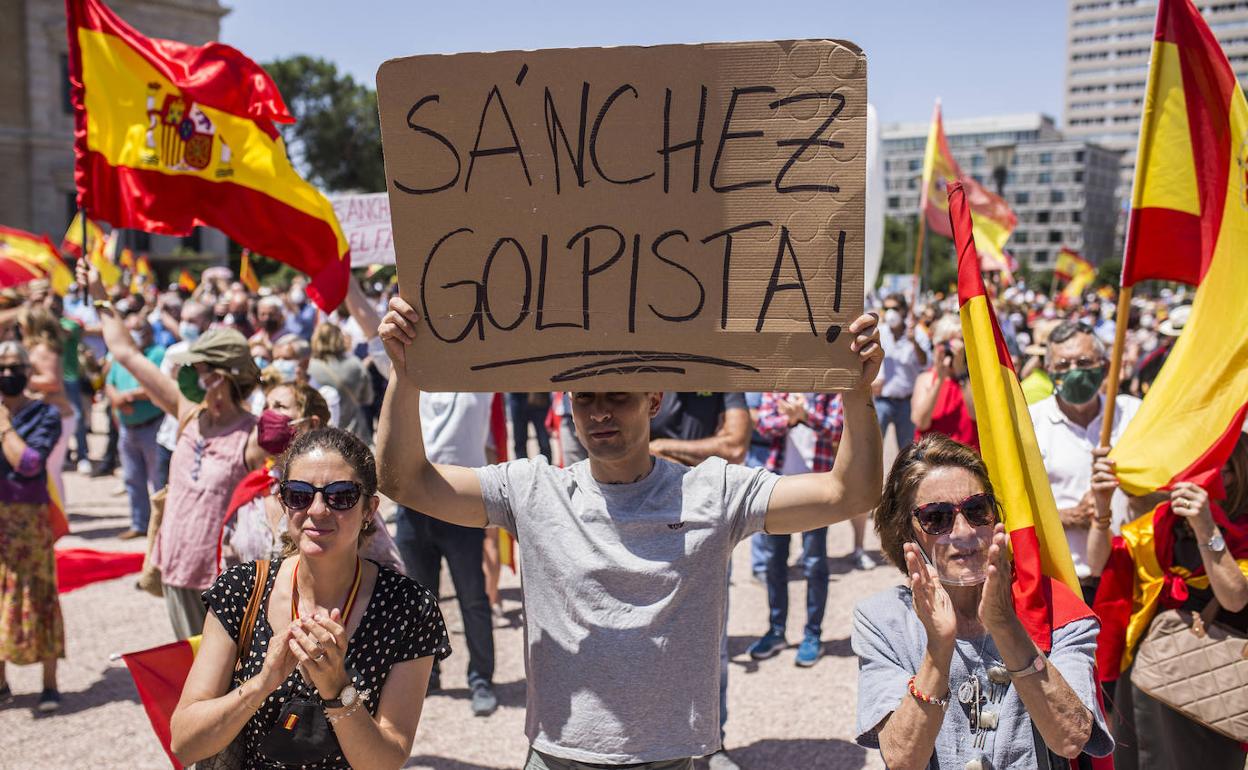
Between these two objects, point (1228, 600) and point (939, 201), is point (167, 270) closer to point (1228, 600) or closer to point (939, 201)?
point (939, 201)

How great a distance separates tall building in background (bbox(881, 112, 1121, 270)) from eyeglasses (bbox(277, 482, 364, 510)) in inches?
5480

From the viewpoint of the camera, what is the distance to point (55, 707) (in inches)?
210

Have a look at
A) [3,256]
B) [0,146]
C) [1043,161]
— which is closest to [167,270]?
[0,146]

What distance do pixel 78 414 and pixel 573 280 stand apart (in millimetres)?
10621

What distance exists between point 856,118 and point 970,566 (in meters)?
0.97

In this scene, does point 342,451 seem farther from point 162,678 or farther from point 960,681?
point 960,681

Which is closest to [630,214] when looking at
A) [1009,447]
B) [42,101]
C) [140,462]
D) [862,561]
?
[1009,447]

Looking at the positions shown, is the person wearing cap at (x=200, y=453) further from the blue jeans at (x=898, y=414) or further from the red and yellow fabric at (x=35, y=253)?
the red and yellow fabric at (x=35, y=253)

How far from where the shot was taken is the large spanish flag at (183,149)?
5008 millimetres

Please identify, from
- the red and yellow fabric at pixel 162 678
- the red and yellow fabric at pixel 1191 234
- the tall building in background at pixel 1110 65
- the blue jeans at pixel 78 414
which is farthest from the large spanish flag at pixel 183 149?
the tall building in background at pixel 1110 65

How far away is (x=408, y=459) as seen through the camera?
8.45ft

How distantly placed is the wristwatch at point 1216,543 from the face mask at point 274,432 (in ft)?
10.1

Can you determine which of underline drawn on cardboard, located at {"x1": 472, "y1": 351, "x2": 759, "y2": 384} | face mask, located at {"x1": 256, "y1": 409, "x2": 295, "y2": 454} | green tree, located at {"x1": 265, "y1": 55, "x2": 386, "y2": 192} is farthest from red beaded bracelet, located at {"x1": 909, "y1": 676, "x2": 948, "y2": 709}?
green tree, located at {"x1": 265, "y1": 55, "x2": 386, "y2": 192}

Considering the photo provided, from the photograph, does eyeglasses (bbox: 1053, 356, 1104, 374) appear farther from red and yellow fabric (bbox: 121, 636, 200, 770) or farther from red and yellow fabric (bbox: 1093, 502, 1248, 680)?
red and yellow fabric (bbox: 121, 636, 200, 770)
